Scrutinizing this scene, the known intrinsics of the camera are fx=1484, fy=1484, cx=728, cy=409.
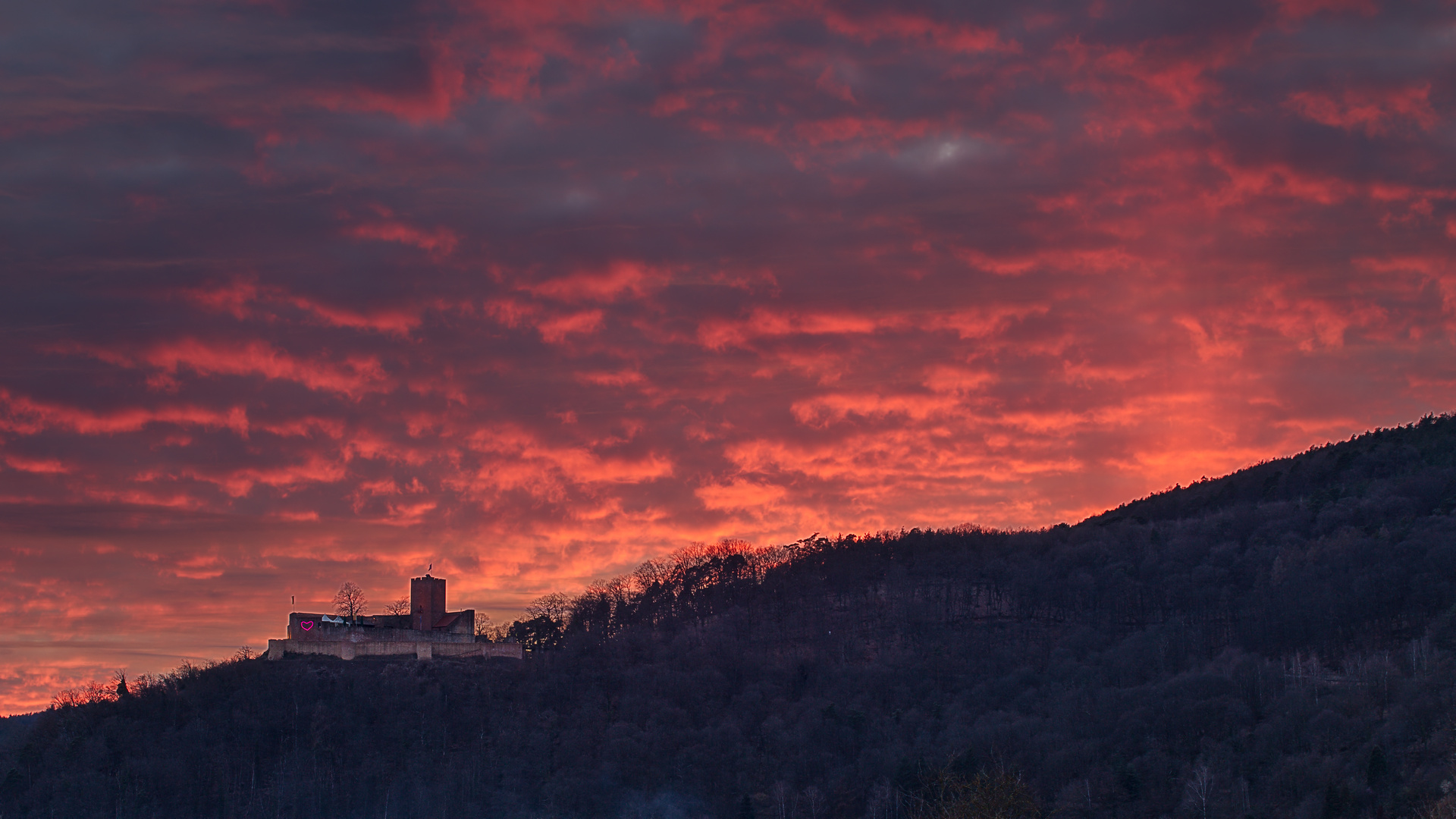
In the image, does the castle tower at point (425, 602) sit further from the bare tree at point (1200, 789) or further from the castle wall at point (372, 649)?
the bare tree at point (1200, 789)

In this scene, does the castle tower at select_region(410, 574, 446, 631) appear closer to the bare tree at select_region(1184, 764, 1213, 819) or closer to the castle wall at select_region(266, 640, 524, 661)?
the castle wall at select_region(266, 640, 524, 661)

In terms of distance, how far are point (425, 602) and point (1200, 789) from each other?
280 ft

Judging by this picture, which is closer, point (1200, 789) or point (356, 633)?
point (1200, 789)

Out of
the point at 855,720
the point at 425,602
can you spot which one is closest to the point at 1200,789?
the point at 855,720

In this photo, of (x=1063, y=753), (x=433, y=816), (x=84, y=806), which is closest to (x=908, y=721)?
(x=1063, y=753)

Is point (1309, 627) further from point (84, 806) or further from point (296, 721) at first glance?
point (84, 806)

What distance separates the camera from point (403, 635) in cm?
16162

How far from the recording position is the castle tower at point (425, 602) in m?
163

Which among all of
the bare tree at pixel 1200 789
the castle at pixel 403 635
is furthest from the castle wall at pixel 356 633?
the bare tree at pixel 1200 789

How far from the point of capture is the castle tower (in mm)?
163250

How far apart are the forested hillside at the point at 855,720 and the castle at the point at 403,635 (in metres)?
2.09

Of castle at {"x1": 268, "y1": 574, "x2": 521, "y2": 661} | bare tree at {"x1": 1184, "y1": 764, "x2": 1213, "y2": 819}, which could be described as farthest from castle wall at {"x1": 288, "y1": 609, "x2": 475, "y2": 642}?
bare tree at {"x1": 1184, "y1": 764, "x2": 1213, "y2": 819}

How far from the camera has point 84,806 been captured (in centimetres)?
14100

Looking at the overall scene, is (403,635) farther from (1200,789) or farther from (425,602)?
(1200,789)
